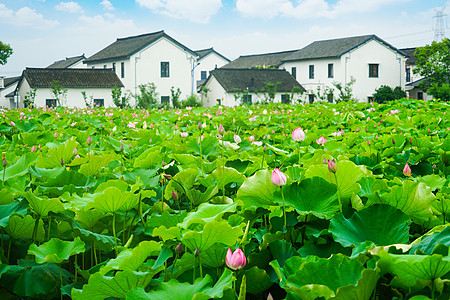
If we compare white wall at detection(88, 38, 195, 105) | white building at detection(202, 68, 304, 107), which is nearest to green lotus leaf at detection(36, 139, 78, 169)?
white building at detection(202, 68, 304, 107)

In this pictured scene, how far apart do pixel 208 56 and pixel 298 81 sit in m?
16.6

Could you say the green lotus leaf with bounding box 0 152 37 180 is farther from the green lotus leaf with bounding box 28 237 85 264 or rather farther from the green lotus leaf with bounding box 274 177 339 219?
the green lotus leaf with bounding box 274 177 339 219

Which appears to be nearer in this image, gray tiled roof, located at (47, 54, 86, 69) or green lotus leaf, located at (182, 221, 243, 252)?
green lotus leaf, located at (182, 221, 243, 252)

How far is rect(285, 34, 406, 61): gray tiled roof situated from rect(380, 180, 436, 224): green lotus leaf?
127 feet

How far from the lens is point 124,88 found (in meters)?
36.1

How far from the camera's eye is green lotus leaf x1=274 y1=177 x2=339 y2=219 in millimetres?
1202

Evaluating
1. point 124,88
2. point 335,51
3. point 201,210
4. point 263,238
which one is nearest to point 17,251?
point 201,210

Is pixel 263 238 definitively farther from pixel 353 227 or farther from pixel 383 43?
pixel 383 43

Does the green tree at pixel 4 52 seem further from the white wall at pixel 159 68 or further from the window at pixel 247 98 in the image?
the window at pixel 247 98

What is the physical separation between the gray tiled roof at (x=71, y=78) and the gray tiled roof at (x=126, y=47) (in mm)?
2656

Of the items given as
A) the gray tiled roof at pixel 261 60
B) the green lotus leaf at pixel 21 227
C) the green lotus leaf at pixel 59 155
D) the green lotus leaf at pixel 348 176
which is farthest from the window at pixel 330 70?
the green lotus leaf at pixel 21 227

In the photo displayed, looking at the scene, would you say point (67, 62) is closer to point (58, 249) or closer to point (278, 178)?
point (58, 249)

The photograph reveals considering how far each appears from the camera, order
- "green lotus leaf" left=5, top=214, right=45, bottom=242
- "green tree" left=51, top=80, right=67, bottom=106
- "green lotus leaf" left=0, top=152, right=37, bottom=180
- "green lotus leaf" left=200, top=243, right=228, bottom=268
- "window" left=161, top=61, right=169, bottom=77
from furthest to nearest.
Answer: "window" left=161, top=61, right=169, bottom=77, "green tree" left=51, top=80, right=67, bottom=106, "green lotus leaf" left=0, top=152, right=37, bottom=180, "green lotus leaf" left=5, top=214, right=45, bottom=242, "green lotus leaf" left=200, top=243, right=228, bottom=268

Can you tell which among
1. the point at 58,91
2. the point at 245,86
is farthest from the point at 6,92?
the point at 245,86
